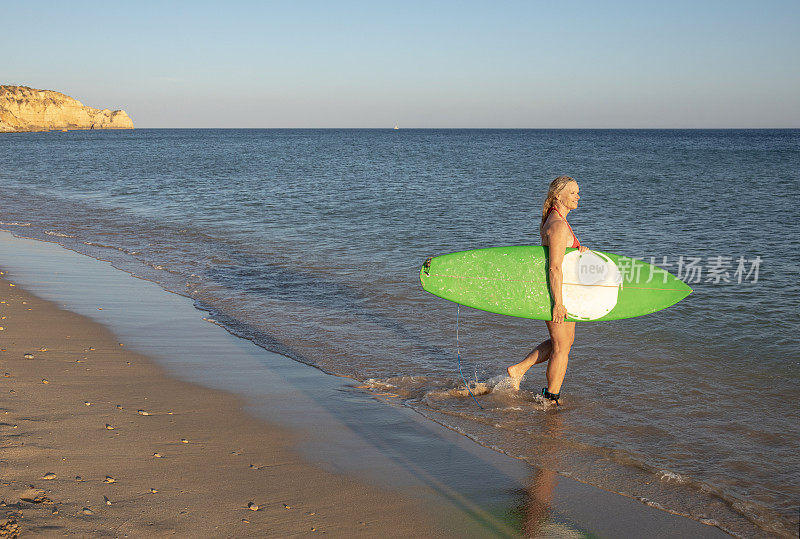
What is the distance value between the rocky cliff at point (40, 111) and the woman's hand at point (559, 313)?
129m

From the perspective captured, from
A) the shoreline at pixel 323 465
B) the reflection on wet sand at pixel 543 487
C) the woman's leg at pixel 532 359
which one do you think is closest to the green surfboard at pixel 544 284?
the woman's leg at pixel 532 359

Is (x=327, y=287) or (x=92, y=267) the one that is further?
(x=92, y=267)

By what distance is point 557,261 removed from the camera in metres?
→ 4.69

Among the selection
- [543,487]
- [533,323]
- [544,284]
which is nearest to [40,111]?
[533,323]

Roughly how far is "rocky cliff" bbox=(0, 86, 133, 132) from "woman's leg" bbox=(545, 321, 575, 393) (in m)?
129

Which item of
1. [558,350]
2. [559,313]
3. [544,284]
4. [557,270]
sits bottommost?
[558,350]

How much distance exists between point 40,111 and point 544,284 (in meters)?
151

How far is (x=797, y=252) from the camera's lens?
11.1 m

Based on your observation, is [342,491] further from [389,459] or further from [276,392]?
[276,392]

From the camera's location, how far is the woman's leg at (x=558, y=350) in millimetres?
4840

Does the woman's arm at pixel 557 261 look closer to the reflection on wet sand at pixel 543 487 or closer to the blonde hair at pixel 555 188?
the blonde hair at pixel 555 188

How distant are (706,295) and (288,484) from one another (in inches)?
267

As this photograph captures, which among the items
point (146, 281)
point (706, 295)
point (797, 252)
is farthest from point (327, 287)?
point (797, 252)

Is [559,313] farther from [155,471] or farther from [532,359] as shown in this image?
[155,471]
